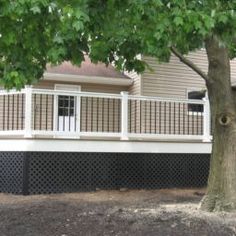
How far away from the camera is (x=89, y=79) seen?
1639 centimetres

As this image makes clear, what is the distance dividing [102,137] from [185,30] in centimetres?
769

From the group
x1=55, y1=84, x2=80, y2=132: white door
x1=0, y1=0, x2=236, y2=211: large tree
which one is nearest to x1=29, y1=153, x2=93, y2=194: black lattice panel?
x1=55, y1=84, x2=80, y2=132: white door

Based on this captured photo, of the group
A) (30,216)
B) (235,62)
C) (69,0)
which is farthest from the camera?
(235,62)

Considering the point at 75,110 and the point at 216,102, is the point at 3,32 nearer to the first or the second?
the point at 216,102

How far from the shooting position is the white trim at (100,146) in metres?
11.8

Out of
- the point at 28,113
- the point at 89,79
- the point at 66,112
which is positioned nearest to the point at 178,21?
the point at 28,113

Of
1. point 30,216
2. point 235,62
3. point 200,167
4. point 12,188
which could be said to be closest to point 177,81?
point 235,62

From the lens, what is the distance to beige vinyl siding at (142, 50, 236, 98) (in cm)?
1616

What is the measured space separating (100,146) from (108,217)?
13.9 ft

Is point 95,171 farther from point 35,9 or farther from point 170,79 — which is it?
point 35,9

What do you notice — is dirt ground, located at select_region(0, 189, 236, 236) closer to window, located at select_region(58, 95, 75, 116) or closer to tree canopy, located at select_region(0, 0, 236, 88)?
tree canopy, located at select_region(0, 0, 236, 88)

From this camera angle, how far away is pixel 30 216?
868 centimetres

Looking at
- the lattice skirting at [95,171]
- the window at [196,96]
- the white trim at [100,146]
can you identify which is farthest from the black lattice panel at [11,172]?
the window at [196,96]

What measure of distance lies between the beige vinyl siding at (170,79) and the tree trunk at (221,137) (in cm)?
674
